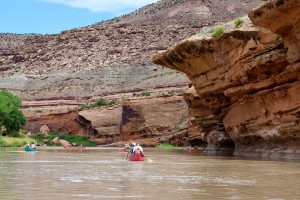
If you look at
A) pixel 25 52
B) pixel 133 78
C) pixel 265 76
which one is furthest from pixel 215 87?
pixel 25 52

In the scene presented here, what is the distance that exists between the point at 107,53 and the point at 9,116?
63209 mm

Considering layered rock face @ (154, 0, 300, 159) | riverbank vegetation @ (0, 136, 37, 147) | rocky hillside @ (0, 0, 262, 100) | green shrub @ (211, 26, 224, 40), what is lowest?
riverbank vegetation @ (0, 136, 37, 147)

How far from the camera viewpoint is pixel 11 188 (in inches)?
467

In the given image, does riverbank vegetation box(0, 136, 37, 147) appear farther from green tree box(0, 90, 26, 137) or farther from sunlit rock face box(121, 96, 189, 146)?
sunlit rock face box(121, 96, 189, 146)

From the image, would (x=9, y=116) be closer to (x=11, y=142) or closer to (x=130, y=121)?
(x=11, y=142)

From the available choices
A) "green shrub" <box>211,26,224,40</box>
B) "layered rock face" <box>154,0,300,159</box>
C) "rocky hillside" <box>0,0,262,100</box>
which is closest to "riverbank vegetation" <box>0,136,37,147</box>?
"layered rock face" <box>154,0,300,159</box>

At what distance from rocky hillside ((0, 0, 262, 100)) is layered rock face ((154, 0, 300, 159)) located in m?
57.9

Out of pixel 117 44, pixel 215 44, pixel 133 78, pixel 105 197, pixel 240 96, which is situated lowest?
pixel 105 197

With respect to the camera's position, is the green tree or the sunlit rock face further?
the sunlit rock face

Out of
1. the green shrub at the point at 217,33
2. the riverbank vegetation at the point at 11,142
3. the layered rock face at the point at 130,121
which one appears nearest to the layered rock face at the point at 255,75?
the green shrub at the point at 217,33

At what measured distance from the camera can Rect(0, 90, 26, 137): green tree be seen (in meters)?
64.7

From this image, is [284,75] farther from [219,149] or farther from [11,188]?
[11,188]

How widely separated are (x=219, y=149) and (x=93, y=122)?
41598mm

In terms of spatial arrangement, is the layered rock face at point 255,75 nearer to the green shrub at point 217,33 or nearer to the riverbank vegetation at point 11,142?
the green shrub at point 217,33
